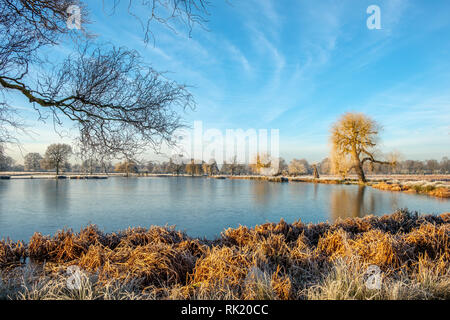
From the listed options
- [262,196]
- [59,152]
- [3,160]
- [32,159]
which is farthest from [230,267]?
[262,196]

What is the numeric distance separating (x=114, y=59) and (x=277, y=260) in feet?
11.4

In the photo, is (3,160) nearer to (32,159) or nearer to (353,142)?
(32,159)

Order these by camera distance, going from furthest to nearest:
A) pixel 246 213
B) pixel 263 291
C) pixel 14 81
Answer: pixel 246 213 → pixel 14 81 → pixel 263 291

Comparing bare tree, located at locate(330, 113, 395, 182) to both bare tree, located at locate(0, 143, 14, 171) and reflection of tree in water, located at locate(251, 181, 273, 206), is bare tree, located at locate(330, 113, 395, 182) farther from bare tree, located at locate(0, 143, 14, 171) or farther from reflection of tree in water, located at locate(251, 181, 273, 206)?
bare tree, located at locate(0, 143, 14, 171)

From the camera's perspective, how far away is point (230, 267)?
276cm

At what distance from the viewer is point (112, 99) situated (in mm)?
2990

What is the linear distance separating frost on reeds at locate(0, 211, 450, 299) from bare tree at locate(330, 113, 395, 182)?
81.3 feet

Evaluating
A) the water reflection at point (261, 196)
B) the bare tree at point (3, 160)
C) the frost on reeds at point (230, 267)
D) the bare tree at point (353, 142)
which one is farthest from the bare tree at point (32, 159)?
the bare tree at point (353, 142)

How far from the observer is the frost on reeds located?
2.23 m

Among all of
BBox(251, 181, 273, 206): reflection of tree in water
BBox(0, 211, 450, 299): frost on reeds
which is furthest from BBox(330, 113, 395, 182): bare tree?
BBox(0, 211, 450, 299): frost on reeds

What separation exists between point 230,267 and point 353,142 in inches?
1163
